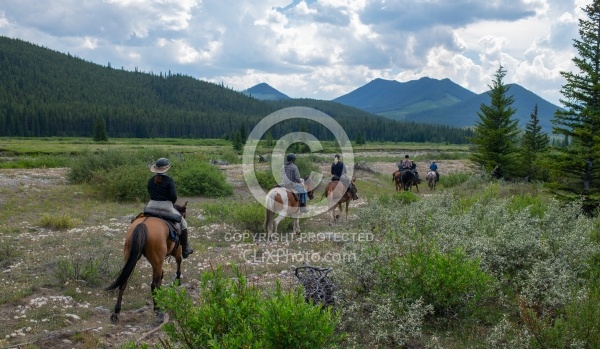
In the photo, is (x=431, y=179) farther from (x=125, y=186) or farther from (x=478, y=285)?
(x=478, y=285)

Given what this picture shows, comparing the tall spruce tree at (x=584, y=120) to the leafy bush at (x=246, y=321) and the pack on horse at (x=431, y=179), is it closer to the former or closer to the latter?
the pack on horse at (x=431, y=179)

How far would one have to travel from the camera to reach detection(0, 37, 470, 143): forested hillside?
11056cm

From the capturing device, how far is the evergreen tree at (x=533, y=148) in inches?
1219

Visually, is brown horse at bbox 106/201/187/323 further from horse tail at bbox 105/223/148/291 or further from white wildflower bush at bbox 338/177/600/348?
white wildflower bush at bbox 338/177/600/348

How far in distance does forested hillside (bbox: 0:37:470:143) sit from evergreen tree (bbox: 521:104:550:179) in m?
60.3

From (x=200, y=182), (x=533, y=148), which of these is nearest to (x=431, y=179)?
(x=533, y=148)

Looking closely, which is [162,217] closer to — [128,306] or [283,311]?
[128,306]

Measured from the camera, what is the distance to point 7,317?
721 centimetres

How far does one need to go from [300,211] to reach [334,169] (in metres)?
3.39

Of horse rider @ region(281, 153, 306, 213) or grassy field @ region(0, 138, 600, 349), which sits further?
horse rider @ region(281, 153, 306, 213)

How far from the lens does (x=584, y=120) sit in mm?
17906

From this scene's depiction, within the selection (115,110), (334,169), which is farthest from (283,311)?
(115,110)

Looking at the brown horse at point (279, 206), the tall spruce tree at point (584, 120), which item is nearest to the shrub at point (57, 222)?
the brown horse at point (279, 206)

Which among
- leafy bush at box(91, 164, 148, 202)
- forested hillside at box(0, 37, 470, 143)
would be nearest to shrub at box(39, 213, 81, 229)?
leafy bush at box(91, 164, 148, 202)
